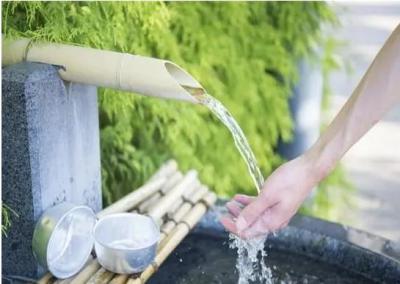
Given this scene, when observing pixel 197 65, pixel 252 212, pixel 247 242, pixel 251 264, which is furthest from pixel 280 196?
pixel 197 65

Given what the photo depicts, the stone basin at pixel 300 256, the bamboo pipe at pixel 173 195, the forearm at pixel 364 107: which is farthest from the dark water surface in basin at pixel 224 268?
the forearm at pixel 364 107

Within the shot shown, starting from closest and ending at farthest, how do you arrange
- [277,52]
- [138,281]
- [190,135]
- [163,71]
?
1. [163,71]
2. [138,281]
3. [190,135]
4. [277,52]

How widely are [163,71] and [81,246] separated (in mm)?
489

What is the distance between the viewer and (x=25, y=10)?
1.76 metres

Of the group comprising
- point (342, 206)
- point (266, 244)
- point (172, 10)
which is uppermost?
point (172, 10)

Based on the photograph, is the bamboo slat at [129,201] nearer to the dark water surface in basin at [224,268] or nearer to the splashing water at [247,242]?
the dark water surface in basin at [224,268]

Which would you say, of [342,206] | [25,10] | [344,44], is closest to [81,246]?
[25,10]

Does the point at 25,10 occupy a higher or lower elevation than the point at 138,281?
higher

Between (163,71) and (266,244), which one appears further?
(266,244)

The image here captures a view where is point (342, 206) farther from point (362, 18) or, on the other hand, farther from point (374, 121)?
point (362, 18)

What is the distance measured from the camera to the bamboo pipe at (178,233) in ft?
5.52

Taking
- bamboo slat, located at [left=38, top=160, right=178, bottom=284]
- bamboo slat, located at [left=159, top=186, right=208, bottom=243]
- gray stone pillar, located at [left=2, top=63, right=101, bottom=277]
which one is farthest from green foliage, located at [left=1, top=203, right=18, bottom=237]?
bamboo slat, located at [left=159, top=186, right=208, bottom=243]

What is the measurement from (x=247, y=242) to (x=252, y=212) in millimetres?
204

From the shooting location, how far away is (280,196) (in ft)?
4.89
